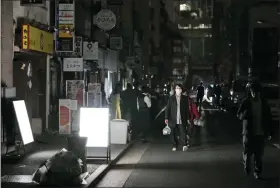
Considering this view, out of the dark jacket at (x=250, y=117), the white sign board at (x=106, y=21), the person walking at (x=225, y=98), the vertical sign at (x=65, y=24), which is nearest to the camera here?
the dark jacket at (x=250, y=117)

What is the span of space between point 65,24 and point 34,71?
9.52ft

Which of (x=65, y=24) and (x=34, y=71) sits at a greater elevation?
(x=65, y=24)

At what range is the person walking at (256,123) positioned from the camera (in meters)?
11.0

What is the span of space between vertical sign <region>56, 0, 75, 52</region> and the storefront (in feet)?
2.87

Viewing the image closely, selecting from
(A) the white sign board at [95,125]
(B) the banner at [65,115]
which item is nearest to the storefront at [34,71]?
(B) the banner at [65,115]

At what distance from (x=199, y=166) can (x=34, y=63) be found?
1076 centimetres

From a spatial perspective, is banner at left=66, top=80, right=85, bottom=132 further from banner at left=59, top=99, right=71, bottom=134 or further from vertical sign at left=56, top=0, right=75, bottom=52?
vertical sign at left=56, top=0, right=75, bottom=52

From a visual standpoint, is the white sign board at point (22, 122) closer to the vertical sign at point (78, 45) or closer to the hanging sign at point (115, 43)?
the vertical sign at point (78, 45)

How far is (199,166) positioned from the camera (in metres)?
13.2

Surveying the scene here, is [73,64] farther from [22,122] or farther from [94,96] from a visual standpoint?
[22,122]

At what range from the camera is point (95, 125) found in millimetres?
13172

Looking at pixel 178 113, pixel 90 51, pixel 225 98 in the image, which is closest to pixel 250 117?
pixel 178 113

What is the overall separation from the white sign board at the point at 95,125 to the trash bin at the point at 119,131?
4.18m

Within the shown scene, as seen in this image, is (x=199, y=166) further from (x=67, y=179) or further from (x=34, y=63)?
(x=34, y=63)
